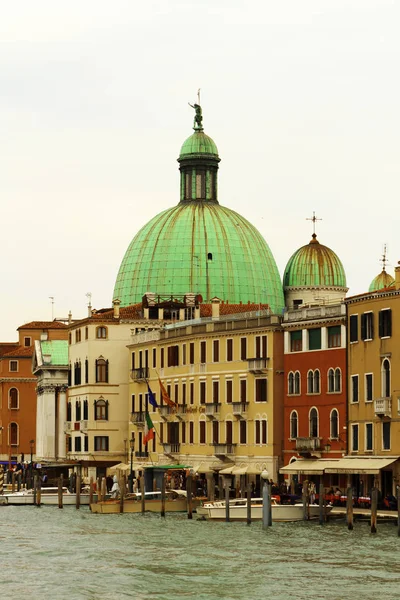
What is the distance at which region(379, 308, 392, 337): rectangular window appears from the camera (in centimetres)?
7681

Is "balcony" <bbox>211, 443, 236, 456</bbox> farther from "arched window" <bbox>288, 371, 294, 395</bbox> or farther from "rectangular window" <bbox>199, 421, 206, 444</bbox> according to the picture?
"arched window" <bbox>288, 371, 294, 395</bbox>

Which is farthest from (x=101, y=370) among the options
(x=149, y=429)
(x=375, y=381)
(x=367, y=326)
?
(x=375, y=381)

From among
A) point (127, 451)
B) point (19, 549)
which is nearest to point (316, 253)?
point (127, 451)

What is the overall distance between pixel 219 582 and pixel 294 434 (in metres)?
33.2

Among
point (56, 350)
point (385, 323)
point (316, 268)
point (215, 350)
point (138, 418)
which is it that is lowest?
point (138, 418)

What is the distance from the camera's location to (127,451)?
4247 inches

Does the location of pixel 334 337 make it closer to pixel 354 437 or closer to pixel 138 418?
pixel 354 437

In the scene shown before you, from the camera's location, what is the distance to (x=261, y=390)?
88812 millimetres

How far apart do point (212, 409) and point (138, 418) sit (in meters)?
12.7

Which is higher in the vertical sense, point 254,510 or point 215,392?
point 215,392

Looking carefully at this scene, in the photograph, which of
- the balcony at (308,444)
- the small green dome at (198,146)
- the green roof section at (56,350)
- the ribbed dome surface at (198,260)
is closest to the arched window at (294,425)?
the balcony at (308,444)

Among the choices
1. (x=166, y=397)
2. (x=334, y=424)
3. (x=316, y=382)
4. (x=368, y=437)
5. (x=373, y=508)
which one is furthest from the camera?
(x=166, y=397)

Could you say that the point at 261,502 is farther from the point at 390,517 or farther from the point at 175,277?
the point at 175,277

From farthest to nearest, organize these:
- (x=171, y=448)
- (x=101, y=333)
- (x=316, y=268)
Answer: (x=316, y=268) → (x=101, y=333) → (x=171, y=448)
